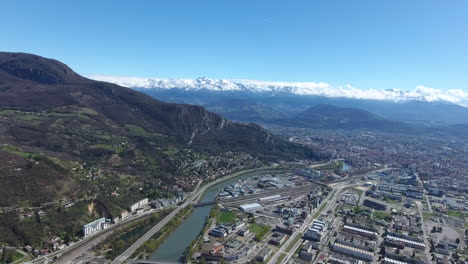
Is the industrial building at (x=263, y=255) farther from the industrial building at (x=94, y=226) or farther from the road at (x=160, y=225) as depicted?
the industrial building at (x=94, y=226)

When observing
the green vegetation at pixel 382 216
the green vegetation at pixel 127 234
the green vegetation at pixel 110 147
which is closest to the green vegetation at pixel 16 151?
the green vegetation at pixel 110 147

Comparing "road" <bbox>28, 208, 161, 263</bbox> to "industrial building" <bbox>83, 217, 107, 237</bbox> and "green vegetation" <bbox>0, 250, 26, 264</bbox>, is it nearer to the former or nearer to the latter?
"industrial building" <bbox>83, 217, 107, 237</bbox>

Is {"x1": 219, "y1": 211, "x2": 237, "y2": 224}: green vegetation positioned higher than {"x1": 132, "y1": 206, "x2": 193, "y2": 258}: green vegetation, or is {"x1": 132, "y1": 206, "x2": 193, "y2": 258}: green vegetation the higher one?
{"x1": 132, "y1": 206, "x2": 193, "y2": 258}: green vegetation

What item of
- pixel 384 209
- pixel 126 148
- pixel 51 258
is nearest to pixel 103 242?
pixel 51 258

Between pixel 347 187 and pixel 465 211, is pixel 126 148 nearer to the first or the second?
pixel 347 187

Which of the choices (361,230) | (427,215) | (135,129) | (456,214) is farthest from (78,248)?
(135,129)

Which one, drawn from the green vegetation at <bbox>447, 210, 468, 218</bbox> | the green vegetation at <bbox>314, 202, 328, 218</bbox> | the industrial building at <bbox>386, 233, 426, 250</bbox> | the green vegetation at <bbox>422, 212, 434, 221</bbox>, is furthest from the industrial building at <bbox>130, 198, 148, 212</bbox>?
the green vegetation at <bbox>447, 210, 468, 218</bbox>
